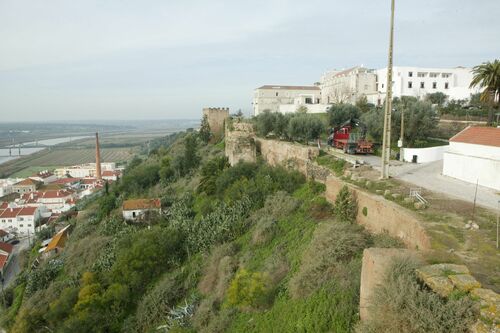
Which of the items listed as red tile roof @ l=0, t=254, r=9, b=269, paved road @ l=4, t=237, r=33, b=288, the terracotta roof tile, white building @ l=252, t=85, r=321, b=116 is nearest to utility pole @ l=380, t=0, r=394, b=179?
the terracotta roof tile

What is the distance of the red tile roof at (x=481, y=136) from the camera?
34.7 ft

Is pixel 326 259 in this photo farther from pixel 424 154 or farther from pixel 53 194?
pixel 53 194

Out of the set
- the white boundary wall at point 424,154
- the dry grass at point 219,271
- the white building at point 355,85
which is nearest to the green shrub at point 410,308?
the dry grass at point 219,271

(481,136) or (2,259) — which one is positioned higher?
(481,136)

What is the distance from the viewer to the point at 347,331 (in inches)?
223

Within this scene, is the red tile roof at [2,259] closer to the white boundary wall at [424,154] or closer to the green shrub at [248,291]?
the green shrub at [248,291]

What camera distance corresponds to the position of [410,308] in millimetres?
4156

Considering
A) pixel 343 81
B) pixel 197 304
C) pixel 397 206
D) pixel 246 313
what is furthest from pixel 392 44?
pixel 343 81

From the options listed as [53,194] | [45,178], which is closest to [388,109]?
[53,194]

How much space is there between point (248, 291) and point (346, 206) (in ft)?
12.2

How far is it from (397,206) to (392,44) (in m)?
5.38

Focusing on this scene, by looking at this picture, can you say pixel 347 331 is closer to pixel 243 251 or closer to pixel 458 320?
pixel 458 320

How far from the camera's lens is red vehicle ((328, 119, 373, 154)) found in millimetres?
16373

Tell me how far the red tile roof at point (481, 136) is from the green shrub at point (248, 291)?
8525 millimetres
